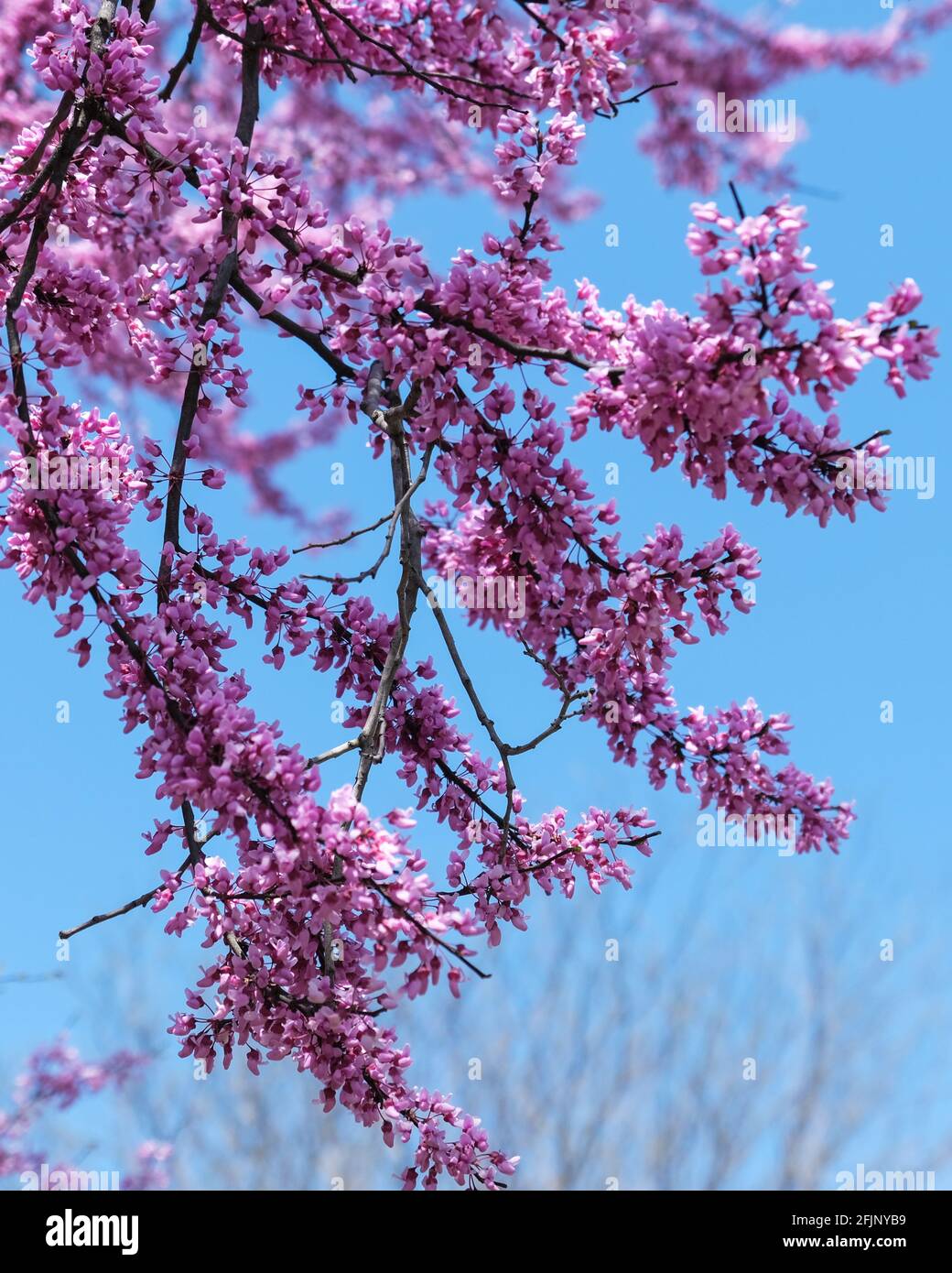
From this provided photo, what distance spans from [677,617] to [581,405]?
84cm

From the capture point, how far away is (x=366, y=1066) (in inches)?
131

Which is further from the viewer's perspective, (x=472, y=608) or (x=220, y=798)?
(x=472, y=608)

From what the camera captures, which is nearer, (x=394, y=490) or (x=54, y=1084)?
(x=394, y=490)

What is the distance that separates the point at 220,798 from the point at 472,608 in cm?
199

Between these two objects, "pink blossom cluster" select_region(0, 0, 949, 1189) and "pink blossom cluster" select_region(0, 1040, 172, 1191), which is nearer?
"pink blossom cluster" select_region(0, 0, 949, 1189)

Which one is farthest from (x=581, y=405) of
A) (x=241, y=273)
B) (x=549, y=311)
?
(x=241, y=273)

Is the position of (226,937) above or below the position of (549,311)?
below

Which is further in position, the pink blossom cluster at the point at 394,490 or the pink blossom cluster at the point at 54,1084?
the pink blossom cluster at the point at 54,1084

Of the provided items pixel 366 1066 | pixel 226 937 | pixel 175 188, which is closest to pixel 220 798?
pixel 226 937

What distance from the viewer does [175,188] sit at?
12.3ft

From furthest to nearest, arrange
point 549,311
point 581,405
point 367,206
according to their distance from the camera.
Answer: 1. point 367,206
2. point 549,311
3. point 581,405
